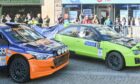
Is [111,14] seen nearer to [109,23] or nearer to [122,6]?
[122,6]

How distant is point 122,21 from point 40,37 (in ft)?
40.3

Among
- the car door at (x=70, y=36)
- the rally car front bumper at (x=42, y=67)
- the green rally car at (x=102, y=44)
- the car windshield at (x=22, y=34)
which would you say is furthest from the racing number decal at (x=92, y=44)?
the rally car front bumper at (x=42, y=67)

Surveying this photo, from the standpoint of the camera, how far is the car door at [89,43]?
10.1m

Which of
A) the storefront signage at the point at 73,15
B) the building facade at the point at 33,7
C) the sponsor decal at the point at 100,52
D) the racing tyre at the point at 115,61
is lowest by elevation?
the racing tyre at the point at 115,61

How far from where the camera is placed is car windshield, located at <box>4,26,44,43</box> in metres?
8.66

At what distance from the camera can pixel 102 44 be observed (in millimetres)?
9938

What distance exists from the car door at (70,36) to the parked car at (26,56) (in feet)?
6.51

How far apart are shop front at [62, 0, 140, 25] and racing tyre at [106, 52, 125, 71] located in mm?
11864

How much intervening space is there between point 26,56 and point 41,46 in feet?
1.89

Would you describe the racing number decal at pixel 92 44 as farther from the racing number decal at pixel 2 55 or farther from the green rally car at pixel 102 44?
the racing number decal at pixel 2 55

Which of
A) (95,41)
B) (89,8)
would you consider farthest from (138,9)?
(95,41)

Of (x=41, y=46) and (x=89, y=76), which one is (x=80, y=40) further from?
(x=41, y=46)

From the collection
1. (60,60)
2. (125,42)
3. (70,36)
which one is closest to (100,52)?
(125,42)

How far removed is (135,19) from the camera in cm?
2156
